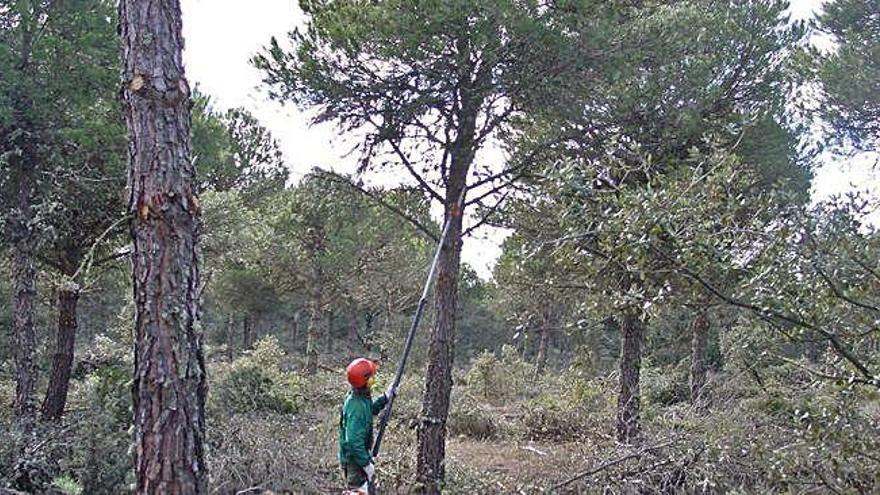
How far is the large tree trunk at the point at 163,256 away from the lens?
10.3 ft

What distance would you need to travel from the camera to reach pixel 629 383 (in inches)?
380

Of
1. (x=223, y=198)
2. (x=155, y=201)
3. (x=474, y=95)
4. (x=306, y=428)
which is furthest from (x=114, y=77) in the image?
(x=155, y=201)

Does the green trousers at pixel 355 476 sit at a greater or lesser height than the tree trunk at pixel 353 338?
lesser

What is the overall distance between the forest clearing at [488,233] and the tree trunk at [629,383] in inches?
2.1

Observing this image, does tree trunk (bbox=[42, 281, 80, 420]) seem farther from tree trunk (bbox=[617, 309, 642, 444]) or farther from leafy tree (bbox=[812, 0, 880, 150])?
leafy tree (bbox=[812, 0, 880, 150])

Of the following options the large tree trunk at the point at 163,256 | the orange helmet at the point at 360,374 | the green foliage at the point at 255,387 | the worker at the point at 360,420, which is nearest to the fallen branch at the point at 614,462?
the worker at the point at 360,420

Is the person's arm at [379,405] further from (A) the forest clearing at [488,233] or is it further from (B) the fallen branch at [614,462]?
(B) the fallen branch at [614,462]

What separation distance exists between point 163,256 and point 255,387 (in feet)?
32.8

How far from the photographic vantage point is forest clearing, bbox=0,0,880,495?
3357 millimetres

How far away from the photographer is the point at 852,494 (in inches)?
139

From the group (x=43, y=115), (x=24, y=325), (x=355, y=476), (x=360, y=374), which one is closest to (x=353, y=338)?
(x=24, y=325)

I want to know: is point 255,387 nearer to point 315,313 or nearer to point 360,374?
point 315,313

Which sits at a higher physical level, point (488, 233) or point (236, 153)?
point (236, 153)

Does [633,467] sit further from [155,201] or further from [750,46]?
[155,201]
